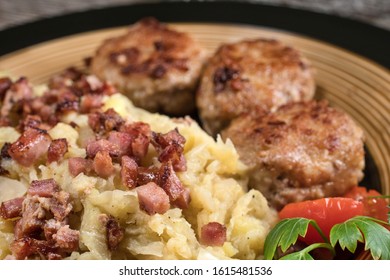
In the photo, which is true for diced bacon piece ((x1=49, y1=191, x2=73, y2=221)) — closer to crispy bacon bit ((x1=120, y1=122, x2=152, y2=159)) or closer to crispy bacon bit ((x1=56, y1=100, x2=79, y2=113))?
crispy bacon bit ((x1=120, y1=122, x2=152, y2=159))

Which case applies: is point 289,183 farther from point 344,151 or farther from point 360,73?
point 360,73

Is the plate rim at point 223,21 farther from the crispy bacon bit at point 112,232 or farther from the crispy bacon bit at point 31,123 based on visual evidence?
the crispy bacon bit at point 112,232

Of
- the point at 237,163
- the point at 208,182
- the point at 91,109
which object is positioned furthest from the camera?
the point at 91,109

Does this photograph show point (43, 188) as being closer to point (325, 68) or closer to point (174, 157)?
point (174, 157)

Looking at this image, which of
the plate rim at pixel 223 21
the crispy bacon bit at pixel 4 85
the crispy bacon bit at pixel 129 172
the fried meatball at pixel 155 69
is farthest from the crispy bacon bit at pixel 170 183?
the plate rim at pixel 223 21

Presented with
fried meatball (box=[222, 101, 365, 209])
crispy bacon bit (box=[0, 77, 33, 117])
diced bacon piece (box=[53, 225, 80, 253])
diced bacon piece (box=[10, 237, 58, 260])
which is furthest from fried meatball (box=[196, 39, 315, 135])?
diced bacon piece (box=[10, 237, 58, 260])

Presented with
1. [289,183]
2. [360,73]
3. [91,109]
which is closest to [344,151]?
[289,183]
